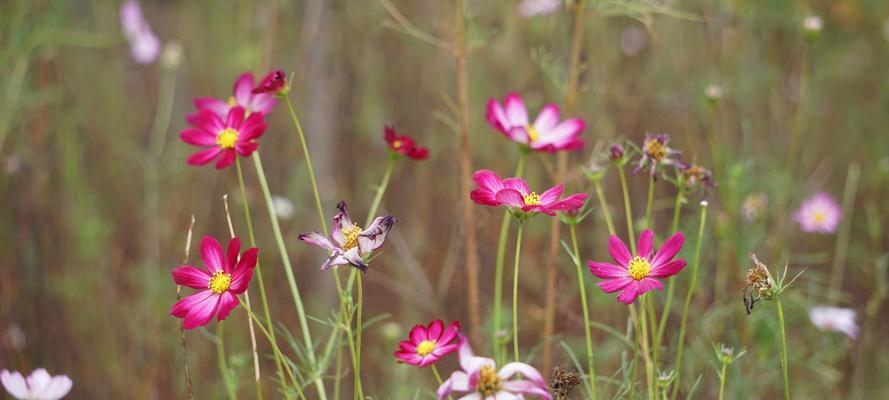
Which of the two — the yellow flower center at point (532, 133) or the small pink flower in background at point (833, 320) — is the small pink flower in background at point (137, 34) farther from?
the small pink flower in background at point (833, 320)

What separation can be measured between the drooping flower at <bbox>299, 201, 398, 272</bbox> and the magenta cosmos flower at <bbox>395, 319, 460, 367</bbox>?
0.07m

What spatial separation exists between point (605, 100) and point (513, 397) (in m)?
1.22

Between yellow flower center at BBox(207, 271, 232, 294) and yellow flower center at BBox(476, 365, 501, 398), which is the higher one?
yellow flower center at BBox(207, 271, 232, 294)

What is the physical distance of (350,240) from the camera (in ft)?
2.22

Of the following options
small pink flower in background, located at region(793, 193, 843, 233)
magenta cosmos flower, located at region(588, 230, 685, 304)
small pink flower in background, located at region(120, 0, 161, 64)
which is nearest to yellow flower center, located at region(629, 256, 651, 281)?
magenta cosmos flower, located at region(588, 230, 685, 304)

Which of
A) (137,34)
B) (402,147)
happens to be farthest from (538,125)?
(137,34)

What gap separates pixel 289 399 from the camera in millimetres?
744

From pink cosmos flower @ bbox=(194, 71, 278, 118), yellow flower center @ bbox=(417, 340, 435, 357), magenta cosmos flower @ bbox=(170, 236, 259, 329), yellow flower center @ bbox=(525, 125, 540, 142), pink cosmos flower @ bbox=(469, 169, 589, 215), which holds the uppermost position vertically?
yellow flower center @ bbox=(525, 125, 540, 142)

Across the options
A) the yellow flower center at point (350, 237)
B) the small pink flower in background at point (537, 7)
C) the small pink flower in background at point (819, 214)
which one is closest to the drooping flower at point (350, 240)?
the yellow flower center at point (350, 237)

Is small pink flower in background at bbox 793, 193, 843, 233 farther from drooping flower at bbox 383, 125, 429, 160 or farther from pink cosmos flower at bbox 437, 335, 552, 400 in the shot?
pink cosmos flower at bbox 437, 335, 552, 400

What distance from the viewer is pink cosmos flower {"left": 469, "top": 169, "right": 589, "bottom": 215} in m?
0.66

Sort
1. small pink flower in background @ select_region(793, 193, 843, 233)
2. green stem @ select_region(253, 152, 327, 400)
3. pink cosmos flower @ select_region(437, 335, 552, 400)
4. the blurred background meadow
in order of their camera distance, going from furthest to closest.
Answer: small pink flower in background @ select_region(793, 193, 843, 233) → the blurred background meadow → green stem @ select_region(253, 152, 327, 400) → pink cosmos flower @ select_region(437, 335, 552, 400)

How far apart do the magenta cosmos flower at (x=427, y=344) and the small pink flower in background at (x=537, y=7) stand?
36.2 inches

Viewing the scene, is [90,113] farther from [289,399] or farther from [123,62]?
[289,399]
